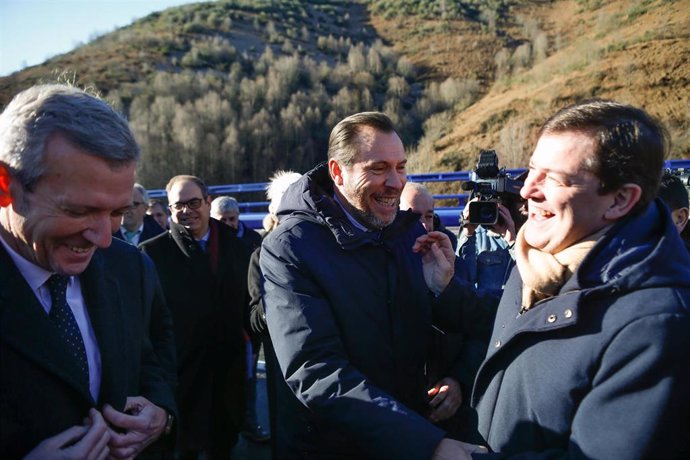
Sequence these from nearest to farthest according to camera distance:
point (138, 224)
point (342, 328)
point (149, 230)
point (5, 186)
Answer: point (5, 186) < point (342, 328) < point (149, 230) < point (138, 224)

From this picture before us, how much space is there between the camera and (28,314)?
4.57 feet

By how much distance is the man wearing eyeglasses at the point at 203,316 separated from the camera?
3824mm

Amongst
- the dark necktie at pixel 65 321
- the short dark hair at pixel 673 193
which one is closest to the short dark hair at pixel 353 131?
the dark necktie at pixel 65 321

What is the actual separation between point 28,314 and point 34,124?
54 centimetres

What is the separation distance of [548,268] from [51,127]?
4.98 ft

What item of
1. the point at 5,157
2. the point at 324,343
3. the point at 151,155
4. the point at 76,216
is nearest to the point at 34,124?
the point at 5,157

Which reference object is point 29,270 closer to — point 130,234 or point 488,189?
point 488,189

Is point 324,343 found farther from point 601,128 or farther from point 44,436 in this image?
point 601,128

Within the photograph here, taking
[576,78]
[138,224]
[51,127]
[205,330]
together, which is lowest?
[205,330]

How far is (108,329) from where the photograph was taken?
169 centimetres

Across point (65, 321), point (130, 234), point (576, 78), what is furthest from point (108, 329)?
point (576, 78)

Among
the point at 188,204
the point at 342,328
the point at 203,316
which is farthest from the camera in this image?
the point at 188,204

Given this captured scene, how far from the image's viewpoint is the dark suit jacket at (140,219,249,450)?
3.82 m

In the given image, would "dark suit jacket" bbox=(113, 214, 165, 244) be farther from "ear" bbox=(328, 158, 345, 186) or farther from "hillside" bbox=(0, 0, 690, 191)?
"hillside" bbox=(0, 0, 690, 191)
